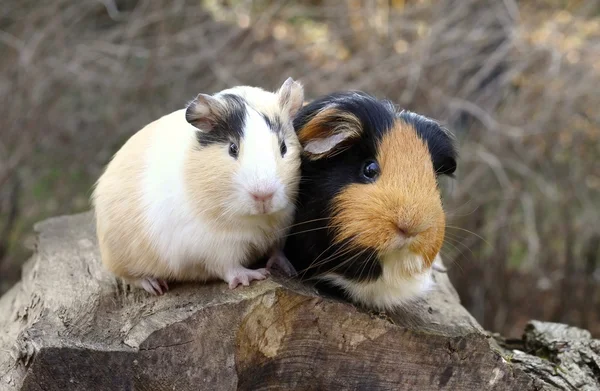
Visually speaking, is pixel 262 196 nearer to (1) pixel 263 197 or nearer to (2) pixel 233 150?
(1) pixel 263 197

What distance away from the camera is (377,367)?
110 inches

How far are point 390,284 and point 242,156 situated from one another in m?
0.81

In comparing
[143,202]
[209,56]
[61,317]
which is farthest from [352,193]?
[209,56]

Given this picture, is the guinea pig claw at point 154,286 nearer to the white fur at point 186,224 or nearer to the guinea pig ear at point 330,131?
the white fur at point 186,224

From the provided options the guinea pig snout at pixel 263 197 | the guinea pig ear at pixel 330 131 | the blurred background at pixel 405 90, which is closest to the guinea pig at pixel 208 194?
the guinea pig snout at pixel 263 197

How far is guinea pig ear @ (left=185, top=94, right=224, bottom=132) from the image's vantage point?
273 centimetres

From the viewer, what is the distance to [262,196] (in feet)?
8.48

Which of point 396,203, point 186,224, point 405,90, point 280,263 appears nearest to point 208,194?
point 186,224

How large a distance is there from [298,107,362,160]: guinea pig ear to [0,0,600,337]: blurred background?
336cm

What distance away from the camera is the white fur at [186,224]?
279 cm

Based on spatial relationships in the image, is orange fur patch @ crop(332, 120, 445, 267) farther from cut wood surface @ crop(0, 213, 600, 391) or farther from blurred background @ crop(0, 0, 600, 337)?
blurred background @ crop(0, 0, 600, 337)

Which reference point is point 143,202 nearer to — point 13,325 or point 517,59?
point 13,325

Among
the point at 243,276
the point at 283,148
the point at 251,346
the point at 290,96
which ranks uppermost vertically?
the point at 290,96

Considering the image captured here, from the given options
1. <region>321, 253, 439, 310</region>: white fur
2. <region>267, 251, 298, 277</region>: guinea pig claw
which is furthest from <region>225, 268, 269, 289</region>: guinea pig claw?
<region>321, 253, 439, 310</region>: white fur
